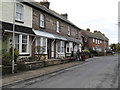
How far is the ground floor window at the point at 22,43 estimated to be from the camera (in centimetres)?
1582

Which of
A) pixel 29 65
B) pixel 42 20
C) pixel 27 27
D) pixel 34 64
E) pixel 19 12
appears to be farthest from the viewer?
pixel 42 20

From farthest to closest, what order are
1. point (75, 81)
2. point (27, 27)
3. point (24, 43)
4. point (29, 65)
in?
point (27, 27), point (24, 43), point (29, 65), point (75, 81)

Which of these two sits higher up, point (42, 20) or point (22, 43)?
point (42, 20)

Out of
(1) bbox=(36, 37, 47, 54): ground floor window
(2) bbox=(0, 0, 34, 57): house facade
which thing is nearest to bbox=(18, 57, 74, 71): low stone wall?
(1) bbox=(36, 37, 47, 54): ground floor window

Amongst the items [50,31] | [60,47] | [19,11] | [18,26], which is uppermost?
[19,11]

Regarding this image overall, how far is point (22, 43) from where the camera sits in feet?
53.5

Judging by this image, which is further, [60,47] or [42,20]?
[60,47]

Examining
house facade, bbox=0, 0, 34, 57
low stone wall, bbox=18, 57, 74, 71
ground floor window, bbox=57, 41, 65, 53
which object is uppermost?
house facade, bbox=0, 0, 34, 57

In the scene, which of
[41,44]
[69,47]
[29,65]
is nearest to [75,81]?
[29,65]

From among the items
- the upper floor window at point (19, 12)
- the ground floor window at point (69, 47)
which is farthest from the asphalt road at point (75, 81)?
the ground floor window at point (69, 47)

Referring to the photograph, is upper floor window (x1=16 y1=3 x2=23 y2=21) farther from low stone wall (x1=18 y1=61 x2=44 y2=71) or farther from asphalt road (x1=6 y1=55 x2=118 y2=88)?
asphalt road (x1=6 y1=55 x2=118 y2=88)

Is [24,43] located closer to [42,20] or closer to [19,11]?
[19,11]

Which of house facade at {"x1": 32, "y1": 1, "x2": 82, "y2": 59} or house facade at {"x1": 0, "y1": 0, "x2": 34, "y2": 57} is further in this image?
house facade at {"x1": 32, "y1": 1, "x2": 82, "y2": 59}

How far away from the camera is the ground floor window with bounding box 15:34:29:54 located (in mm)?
15820
